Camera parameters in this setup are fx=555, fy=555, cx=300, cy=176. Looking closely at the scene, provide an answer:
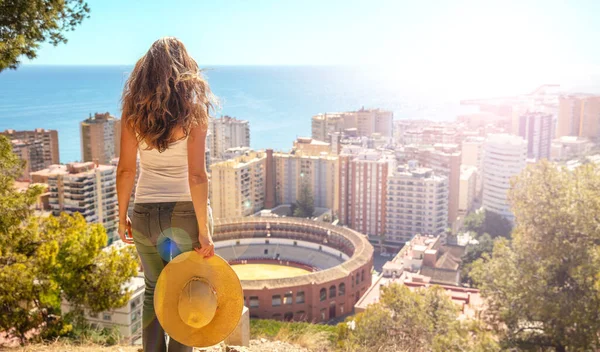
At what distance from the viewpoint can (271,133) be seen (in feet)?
191

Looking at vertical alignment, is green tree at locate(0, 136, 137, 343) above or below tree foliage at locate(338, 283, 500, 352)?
above

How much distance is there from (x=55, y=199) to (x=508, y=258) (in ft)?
57.6

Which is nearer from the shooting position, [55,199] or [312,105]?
[55,199]

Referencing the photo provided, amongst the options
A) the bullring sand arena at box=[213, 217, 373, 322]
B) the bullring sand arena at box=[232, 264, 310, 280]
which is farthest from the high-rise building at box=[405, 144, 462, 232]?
the bullring sand arena at box=[232, 264, 310, 280]

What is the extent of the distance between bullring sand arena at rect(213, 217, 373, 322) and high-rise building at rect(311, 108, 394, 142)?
19042 mm

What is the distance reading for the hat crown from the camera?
168 centimetres

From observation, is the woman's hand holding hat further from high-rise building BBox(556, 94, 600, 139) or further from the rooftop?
high-rise building BBox(556, 94, 600, 139)

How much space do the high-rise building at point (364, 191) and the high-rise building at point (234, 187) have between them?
4.10 metres

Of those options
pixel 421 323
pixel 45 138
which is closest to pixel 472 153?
pixel 45 138

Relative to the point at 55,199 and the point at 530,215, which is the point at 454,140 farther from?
the point at 530,215

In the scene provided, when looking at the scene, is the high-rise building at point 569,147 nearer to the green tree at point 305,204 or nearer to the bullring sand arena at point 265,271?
the green tree at point 305,204

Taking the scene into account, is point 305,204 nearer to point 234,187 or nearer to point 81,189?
point 234,187

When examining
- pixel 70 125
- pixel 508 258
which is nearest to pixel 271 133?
pixel 70 125

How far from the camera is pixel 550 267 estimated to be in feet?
19.4
